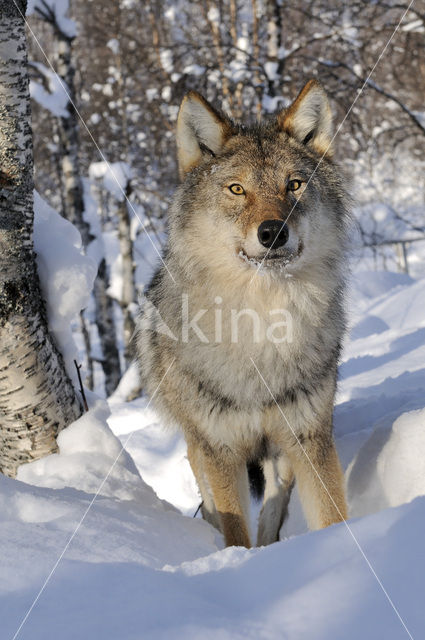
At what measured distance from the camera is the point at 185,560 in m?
2.14

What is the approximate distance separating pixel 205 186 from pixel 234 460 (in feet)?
4.62

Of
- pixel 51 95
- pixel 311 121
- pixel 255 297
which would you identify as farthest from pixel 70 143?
pixel 255 297

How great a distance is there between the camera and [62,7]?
25.9ft

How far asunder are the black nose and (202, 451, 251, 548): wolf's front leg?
113cm

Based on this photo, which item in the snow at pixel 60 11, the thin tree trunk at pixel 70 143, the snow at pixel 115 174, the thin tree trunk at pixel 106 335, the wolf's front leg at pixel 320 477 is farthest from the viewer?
the thin tree trunk at pixel 106 335

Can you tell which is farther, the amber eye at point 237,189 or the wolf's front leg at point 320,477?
the wolf's front leg at point 320,477

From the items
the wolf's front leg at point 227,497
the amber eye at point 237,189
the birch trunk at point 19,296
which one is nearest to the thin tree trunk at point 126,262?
the birch trunk at point 19,296

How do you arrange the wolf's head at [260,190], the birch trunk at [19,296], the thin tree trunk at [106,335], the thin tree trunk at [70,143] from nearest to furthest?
the wolf's head at [260,190] < the birch trunk at [19,296] < the thin tree trunk at [70,143] < the thin tree trunk at [106,335]

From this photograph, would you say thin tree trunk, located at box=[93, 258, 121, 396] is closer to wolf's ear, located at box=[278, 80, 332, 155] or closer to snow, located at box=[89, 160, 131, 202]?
snow, located at box=[89, 160, 131, 202]

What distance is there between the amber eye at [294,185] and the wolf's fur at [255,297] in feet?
0.07

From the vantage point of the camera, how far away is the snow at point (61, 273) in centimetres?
292

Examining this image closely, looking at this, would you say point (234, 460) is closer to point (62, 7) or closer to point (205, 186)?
point (205, 186)

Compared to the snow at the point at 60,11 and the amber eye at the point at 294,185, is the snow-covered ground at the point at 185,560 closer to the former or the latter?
the amber eye at the point at 294,185

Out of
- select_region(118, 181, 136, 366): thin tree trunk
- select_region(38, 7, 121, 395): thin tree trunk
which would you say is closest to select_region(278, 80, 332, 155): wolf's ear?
select_region(38, 7, 121, 395): thin tree trunk
